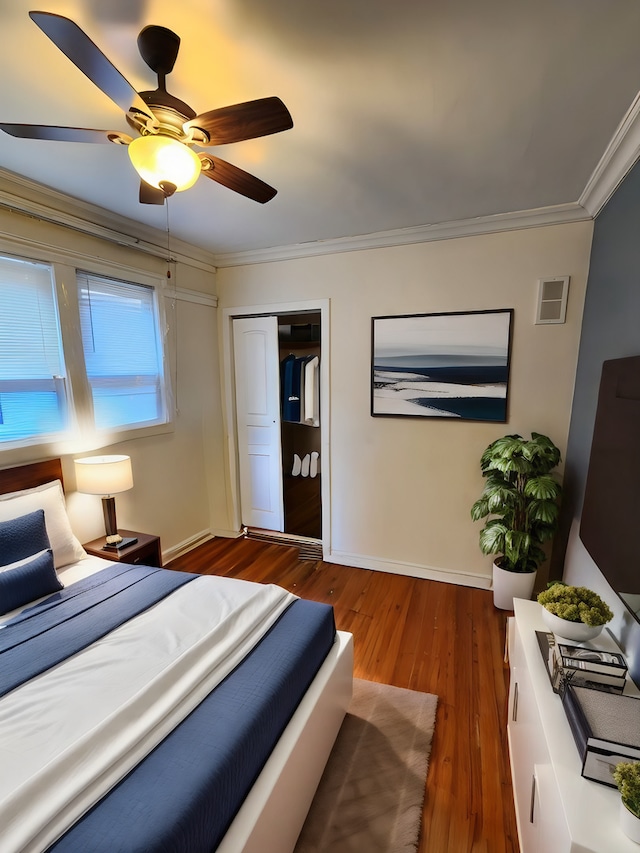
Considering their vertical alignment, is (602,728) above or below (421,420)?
below

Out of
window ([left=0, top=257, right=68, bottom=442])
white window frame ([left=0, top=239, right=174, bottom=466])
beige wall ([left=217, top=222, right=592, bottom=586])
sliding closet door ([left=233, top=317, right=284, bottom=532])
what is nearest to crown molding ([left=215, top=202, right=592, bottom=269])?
beige wall ([left=217, top=222, right=592, bottom=586])

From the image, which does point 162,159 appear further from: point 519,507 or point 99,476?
point 519,507

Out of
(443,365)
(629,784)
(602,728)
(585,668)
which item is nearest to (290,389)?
(443,365)

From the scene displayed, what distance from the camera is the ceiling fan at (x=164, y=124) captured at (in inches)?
43.9

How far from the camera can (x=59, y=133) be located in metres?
1.30

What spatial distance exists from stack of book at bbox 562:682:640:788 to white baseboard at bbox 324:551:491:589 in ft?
5.79

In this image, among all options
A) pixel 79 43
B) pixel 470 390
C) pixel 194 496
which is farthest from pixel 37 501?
pixel 470 390

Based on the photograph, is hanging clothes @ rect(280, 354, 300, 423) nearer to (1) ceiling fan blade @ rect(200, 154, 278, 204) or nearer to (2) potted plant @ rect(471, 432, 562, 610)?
(2) potted plant @ rect(471, 432, 562, 610)

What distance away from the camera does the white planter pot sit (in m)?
2.49

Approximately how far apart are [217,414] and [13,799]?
298 cm

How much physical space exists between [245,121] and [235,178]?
0.37 metres

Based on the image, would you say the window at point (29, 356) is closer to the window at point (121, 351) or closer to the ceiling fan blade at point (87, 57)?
the window at point (121, 351)

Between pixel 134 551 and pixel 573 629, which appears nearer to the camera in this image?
pixel 573 629

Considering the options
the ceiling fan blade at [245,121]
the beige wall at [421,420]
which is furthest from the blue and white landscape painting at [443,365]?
the ceiling fan blade at [245,121]
